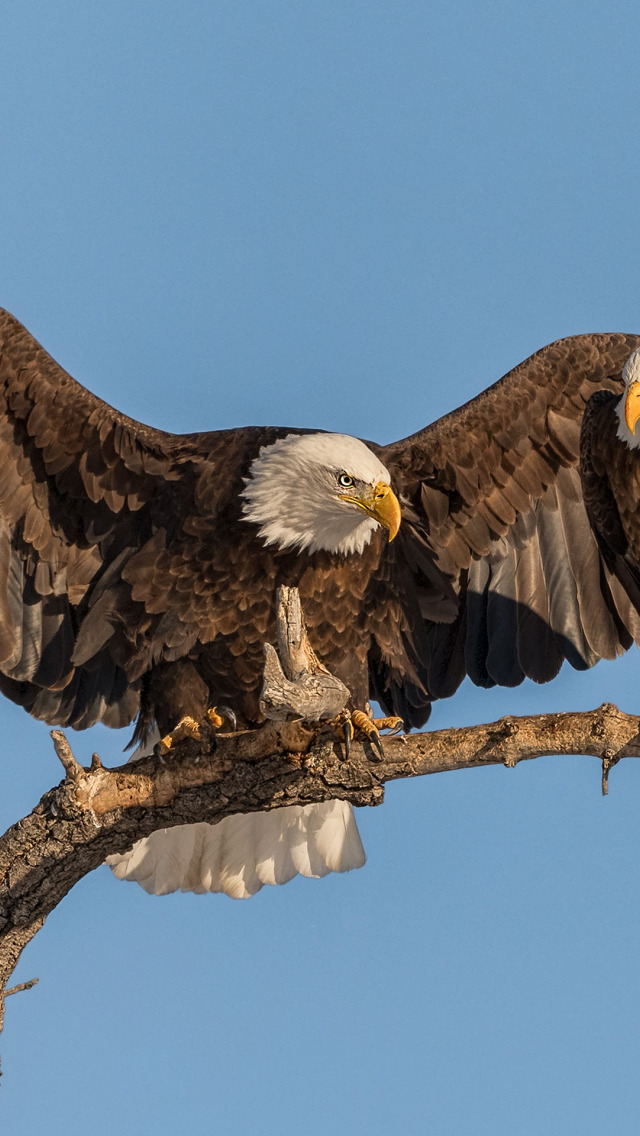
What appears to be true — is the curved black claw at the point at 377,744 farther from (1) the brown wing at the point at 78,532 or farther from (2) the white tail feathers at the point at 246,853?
(2) the white tail feathers at the point at 246,853

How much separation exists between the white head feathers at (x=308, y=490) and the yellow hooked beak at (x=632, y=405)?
1111mm

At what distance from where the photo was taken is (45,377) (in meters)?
5.93

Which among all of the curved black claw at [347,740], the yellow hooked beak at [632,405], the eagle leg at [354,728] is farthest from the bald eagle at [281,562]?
the curved black claw at [347,740]

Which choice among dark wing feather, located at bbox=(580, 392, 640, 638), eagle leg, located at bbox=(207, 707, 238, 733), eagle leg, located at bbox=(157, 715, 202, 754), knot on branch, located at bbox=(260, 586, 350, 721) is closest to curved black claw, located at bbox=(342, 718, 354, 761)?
knot on branch, located at bbox=(260, 586, 350, 721)

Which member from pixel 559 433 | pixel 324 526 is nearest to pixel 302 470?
pixel 324 526

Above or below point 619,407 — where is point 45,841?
below

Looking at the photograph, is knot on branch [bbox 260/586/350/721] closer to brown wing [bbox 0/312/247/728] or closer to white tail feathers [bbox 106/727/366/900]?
brown wing [bbox 0/312/247/728]

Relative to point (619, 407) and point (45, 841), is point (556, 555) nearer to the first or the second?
point (619, 407)

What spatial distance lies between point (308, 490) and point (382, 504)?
1.03 feet

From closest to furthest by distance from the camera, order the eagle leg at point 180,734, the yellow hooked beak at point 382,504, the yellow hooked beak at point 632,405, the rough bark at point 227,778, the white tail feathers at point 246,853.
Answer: the rough bark at point 227,778
the eagle leg at point 180,734
the yellow hooked beak at point 382,504
the yellow hooked beak at point 632,405
the white tail feathers at point 246,853

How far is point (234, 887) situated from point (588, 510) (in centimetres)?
235

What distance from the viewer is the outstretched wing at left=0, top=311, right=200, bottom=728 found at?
5.97 meters

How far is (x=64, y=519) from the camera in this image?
6250 millimetres

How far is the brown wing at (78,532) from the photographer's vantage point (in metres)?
5.98
